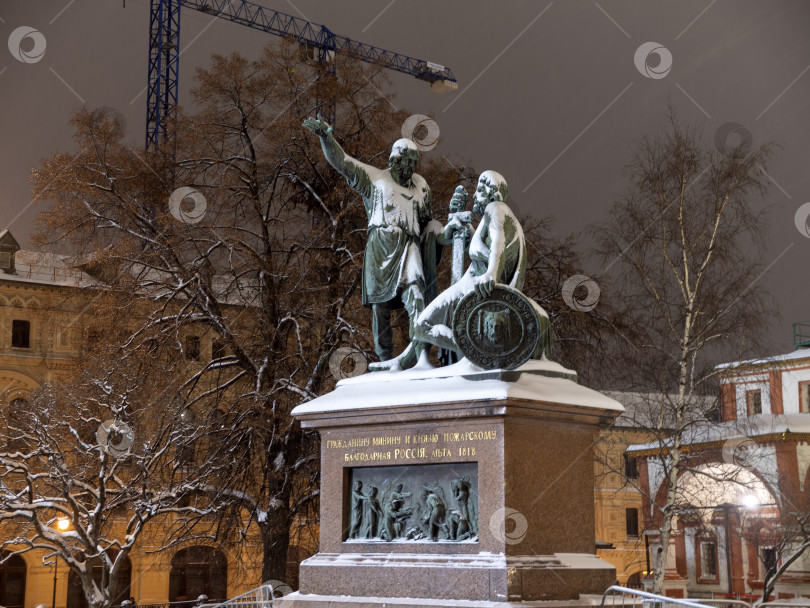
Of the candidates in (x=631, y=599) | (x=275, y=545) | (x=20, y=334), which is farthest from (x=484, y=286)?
(x=20, y=334)

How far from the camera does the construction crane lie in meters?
36.4

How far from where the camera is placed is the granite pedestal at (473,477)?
30.0 ft

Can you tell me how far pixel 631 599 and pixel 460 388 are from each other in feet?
7.28

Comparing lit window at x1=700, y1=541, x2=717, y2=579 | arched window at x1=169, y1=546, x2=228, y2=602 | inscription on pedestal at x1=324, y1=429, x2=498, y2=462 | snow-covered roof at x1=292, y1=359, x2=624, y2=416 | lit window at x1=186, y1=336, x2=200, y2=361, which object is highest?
lit window at x1=186, y1=336, x2=200, y2=361

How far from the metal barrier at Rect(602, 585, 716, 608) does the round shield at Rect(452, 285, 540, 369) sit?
2022 mm

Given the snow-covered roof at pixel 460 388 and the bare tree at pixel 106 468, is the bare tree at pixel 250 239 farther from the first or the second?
the snow-covered roof at pixel 460 388

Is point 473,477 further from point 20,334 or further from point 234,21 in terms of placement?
point 234,21

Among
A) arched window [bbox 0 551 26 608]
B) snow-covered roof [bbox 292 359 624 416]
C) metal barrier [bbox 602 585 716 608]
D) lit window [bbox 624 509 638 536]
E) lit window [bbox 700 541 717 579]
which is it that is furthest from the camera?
lit window [bbox 624 509 638 536]

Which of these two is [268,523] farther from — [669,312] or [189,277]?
[669,312]

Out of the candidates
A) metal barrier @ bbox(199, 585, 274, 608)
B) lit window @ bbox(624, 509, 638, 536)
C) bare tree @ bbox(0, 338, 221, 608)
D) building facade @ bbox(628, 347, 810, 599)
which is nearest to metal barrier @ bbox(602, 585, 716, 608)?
metal barrier @ bbox(199, 585, 274, 608)

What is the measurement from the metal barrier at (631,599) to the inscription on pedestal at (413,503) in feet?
3.83

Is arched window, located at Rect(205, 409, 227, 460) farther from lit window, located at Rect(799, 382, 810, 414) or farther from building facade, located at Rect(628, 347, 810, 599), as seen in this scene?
lit window, located at Rect(799, 382, 810, 414)

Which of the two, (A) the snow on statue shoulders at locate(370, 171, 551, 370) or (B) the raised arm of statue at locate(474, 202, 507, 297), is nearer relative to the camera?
(A) the snow on statue shoulders at locate(370, 171, 551, 370)

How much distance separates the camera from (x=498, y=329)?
970 cm
